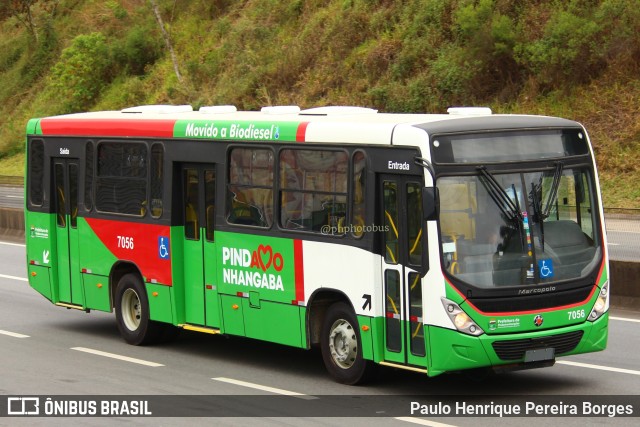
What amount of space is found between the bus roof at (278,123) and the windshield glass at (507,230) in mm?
568

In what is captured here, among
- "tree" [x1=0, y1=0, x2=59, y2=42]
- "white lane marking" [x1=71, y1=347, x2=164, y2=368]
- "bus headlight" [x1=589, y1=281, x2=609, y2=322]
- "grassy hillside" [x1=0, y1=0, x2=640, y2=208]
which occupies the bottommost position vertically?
"white lane marking" [x1=71, y1=347, x2=164, y2=368]

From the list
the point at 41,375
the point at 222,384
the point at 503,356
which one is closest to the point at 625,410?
the point at 503,356

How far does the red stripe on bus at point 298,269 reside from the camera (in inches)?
511

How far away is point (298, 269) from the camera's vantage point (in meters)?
13.0

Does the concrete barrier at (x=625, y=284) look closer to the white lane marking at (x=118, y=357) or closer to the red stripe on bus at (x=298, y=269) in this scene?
the red stripe on bus at (x=298, y=269)

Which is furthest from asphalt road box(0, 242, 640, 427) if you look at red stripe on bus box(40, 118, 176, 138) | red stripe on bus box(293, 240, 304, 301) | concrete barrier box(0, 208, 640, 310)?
red stripe on bus box(40, 118, 176, 138)

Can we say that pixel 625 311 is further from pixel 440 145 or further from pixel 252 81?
pixel 252 81

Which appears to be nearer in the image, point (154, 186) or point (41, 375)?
point (41, 375)

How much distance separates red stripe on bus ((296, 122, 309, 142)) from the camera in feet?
42.7

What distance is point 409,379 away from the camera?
1284 cm

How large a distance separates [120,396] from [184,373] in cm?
144

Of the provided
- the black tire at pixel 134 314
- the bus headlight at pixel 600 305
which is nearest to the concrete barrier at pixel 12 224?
the black tire at pixel 134 314

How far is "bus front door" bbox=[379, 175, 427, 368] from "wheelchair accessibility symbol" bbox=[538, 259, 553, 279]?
1.14 meters

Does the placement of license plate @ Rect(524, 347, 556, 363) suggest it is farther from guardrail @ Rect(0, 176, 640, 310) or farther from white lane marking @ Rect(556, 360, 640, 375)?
guardrail @ Rect(0, 176, 640, 310)
